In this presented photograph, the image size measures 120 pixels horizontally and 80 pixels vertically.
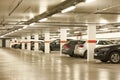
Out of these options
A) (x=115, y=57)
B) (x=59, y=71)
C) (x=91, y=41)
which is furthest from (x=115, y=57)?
(x=59, y=71)

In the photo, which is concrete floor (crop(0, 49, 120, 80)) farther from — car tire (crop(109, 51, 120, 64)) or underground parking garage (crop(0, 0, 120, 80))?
car tire (crop(109, 51, 120, 64))

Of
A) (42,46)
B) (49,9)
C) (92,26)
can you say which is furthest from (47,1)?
(42,46)

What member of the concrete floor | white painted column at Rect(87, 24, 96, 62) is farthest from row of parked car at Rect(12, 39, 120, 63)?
the concrete floor

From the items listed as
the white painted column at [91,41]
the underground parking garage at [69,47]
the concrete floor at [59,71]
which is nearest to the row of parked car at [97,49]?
the underground parking garage at [69,47]

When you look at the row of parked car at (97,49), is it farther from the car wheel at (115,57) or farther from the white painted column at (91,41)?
the white painted column at (91,41)

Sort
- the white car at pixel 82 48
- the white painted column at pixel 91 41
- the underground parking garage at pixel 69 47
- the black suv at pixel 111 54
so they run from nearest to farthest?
→ the underground parking garage at pixel 69 47, the black suv at pixel 111 54, the white painted column at pixel 91 41, the white car at pixel 82 48

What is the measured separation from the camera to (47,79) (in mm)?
8062

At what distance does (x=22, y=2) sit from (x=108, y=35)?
80.6 feet

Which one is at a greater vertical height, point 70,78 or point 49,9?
point 49,9

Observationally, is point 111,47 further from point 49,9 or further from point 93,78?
point 93,78

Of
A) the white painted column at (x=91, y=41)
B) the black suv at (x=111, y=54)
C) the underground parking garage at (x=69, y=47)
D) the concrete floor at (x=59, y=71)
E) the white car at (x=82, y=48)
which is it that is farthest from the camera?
the white car at (x=82, y=48)

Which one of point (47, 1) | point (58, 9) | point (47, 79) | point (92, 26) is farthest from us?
point (92, 26)

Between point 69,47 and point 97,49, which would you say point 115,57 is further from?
point 69,47

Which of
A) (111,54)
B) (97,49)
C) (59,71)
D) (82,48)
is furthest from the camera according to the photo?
(82,48)
